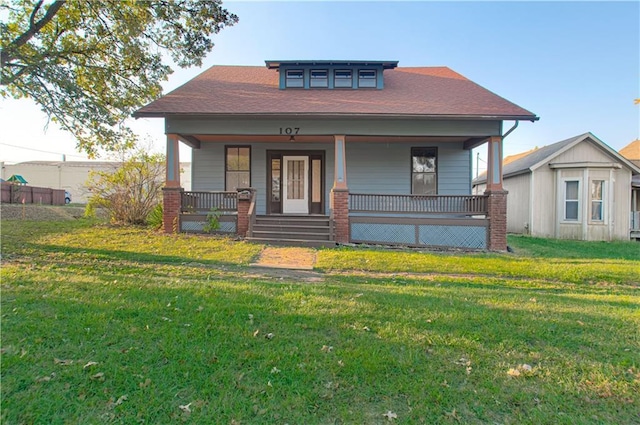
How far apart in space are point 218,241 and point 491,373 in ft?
25.8

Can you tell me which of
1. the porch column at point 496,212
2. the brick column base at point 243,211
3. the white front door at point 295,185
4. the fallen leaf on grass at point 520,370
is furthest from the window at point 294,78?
the fallen leaf on grass at point 520,370

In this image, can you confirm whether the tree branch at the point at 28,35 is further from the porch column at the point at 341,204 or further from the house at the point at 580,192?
the house at the point at 580,192

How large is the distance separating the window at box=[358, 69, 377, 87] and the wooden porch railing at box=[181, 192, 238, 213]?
6370 mm

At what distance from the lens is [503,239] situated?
9859 mm

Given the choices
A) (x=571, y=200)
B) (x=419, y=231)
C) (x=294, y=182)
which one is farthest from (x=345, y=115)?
(x=571, y=200)

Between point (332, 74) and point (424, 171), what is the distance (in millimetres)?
5011

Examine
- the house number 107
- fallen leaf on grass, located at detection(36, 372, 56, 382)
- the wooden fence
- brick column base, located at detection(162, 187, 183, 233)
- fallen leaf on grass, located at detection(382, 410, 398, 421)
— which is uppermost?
the house number 107

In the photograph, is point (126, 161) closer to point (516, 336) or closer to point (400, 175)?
point (400, 175)

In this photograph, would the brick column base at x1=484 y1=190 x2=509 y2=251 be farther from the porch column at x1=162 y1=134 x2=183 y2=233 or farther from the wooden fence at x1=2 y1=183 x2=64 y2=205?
the wooden fence at x1=2 y1=183 x2=64 y2=205

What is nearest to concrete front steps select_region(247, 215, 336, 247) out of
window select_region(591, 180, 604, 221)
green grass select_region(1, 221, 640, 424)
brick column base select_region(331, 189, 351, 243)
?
brick column base select_region(331, 189, 351, 243)

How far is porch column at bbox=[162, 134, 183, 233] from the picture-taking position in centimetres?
1034

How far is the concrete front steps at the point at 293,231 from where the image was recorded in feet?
31.3

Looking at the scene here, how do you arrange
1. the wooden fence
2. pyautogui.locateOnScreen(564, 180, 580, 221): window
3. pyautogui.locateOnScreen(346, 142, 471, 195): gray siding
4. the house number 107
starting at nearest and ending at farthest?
the house number 107
pyautogui.locateOnScreen(346, 142, 471, 195): gray siding
pyautogui.locateOnScreen(564, 180, 580, 221): window
the wooden fence

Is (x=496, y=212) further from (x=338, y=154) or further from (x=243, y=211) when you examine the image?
(x=243, y=211)
